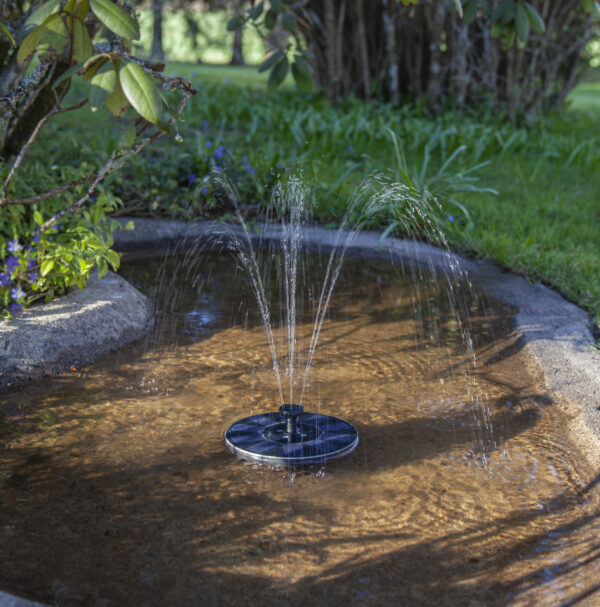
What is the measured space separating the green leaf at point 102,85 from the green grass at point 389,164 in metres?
2.73

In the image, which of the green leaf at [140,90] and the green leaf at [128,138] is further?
the green leaf at [128,138]

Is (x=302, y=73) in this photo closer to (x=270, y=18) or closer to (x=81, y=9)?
(x=270, y=18)

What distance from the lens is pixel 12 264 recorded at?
3240 millimetres

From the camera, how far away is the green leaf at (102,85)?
1494 millimetres

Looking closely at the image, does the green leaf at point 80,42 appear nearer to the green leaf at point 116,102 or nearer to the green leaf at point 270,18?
the green leaf at point 116,102

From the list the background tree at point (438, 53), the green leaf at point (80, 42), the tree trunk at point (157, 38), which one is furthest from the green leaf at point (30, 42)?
the tree trunk at point (157, 38)

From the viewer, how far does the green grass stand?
4.60 m

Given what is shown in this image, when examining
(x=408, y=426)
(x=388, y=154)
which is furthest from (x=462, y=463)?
(x=388, y=154)

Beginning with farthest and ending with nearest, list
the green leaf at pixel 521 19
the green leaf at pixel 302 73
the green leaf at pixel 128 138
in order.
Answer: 1. the green leaf at pixel 521 19
2. the green leaf at pixel 302 73
3. the green leaf at pixel 128 138

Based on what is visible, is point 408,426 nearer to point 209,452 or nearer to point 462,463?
point 462,463

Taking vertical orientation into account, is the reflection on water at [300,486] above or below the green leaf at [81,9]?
below

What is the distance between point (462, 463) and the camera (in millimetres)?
2383

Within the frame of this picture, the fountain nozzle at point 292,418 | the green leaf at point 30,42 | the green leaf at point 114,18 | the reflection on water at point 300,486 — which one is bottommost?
the reflection on water at point 300,486

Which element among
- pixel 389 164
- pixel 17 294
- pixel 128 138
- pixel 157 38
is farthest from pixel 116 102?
pixel 157 38
